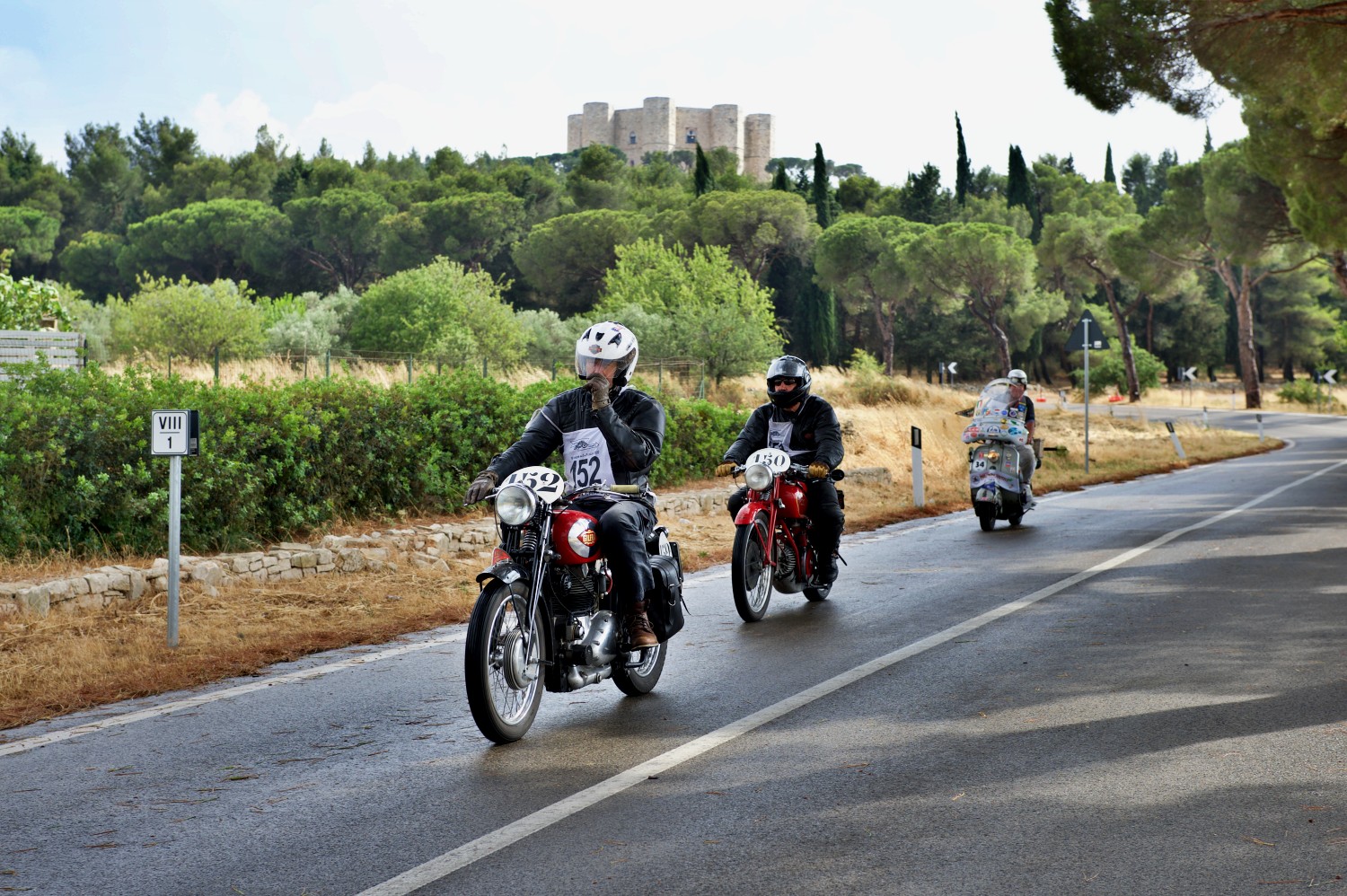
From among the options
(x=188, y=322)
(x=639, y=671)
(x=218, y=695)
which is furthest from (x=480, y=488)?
(x=188, y=322)

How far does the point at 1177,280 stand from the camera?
241ft

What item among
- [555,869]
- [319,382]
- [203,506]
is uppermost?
[319,382]

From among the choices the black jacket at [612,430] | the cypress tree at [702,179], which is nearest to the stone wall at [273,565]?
the black jacket at [612,430]

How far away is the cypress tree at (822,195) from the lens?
89500mm

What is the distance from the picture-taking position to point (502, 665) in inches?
225

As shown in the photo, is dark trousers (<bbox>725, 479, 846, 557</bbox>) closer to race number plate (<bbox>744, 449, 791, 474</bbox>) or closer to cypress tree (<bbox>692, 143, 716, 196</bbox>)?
race number plate (<bbox>744, 449, 791, 474</bbox>)

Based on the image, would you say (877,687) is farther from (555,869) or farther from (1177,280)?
(1177,280)

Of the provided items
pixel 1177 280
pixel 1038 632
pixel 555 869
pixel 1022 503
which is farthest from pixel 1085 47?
pixel 1177 280

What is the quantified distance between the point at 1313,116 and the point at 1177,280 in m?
54.9

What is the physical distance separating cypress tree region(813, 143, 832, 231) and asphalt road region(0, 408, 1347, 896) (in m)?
82.1

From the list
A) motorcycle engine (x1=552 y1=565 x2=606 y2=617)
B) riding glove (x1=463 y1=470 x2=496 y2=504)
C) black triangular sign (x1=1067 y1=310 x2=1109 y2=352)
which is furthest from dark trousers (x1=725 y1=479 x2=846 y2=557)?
black triangular sign (x1=1067 y1=310 x2=1109 y2=352)

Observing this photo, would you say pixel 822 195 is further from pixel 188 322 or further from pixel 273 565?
pixel 273 565

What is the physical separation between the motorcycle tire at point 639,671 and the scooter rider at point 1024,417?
9423mm

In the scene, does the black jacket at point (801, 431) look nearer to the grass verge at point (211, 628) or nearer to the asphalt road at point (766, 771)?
→ the asphalt road at point (766, 771)
